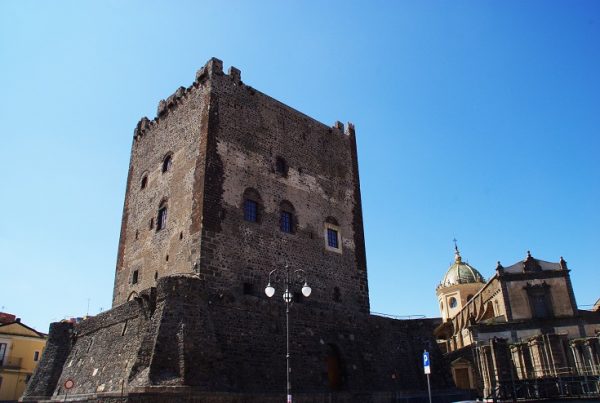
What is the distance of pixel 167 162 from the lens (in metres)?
23.8

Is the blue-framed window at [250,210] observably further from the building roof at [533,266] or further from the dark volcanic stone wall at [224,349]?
the building roof at [533,266]

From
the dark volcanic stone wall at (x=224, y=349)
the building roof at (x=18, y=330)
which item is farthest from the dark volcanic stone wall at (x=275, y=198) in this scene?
the building roof at (x=18, y=330)

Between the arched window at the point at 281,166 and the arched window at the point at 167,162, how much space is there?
195 inches

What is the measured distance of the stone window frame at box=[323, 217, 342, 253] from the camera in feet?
79.8

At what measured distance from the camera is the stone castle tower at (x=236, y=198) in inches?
794

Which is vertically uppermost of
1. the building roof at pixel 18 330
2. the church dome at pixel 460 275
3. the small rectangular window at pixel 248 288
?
the church dome at pixel 460 275

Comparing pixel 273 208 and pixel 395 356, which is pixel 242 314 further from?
pixel 395 356

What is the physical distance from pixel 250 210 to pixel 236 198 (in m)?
0.94

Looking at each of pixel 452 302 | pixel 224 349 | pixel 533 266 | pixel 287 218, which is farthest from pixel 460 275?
pixel 224 349

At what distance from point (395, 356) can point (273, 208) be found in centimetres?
906

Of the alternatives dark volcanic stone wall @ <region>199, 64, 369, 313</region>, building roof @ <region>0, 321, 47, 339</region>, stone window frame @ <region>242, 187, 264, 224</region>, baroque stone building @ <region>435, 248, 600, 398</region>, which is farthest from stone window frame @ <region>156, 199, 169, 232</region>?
building roof @ <region>0, 321, 47, 339</region>

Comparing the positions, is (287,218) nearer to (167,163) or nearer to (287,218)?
(287,218)

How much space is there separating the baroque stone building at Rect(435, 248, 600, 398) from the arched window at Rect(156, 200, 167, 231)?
1528 cm

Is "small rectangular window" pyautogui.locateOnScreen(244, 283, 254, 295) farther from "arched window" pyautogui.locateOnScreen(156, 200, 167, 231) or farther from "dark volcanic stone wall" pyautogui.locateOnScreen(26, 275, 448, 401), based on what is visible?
"arched window" pyautogui.locateOnScreen(156, 200, 167, 231)
